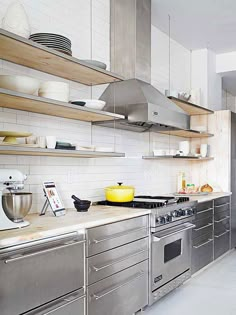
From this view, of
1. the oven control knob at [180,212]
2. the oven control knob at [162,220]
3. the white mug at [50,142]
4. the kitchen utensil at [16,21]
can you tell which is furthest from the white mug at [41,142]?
the oven control knob at [180,212]

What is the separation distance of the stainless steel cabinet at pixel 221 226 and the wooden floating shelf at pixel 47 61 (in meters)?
2.54

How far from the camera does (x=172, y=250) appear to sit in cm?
367

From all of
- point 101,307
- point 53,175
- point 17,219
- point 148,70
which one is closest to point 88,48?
point 148,70

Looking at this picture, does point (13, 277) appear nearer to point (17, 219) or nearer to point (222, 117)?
point (17, 219)

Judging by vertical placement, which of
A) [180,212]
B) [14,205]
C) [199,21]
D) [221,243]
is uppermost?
[199,21]

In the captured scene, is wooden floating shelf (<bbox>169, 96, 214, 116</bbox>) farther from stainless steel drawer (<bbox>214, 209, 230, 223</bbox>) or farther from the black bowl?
the black bowl

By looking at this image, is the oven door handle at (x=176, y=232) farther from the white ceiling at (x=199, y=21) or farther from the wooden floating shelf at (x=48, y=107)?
the white ceiling at (x=199, y=21)

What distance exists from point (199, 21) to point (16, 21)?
3.01 metres

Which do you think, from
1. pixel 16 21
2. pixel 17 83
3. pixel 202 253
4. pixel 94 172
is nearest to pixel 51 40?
pixel 16 21

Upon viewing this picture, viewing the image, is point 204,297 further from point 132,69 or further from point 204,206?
point 132,69

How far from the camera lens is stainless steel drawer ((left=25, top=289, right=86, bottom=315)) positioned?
212cm

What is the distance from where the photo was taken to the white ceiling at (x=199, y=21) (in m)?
4.42

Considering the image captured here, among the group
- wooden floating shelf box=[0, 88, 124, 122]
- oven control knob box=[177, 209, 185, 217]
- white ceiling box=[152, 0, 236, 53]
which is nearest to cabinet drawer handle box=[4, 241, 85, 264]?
wooden floating shelf box=[0, 88, 124, 122]

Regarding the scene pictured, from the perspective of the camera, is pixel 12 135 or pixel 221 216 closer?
pixel 12 135
